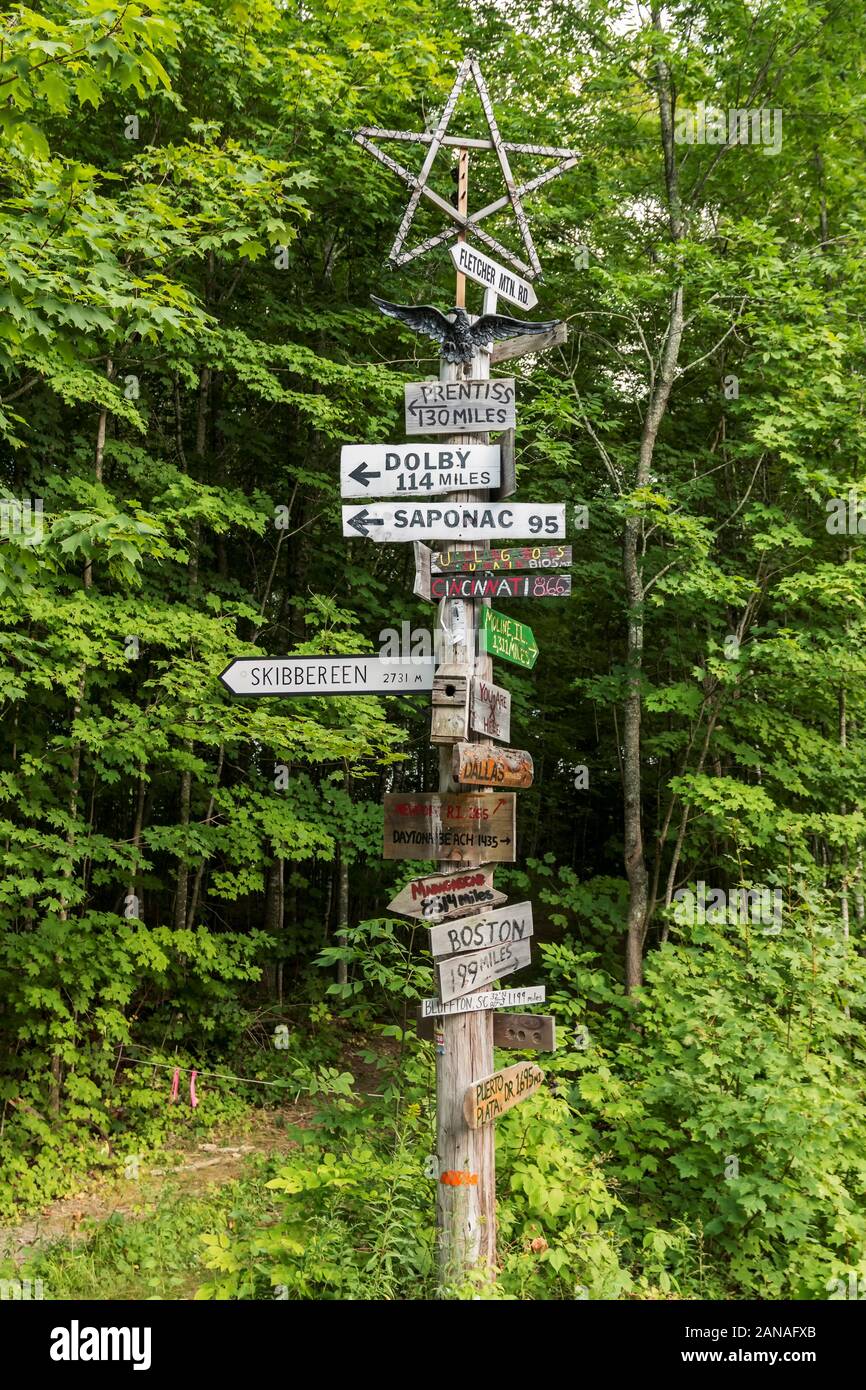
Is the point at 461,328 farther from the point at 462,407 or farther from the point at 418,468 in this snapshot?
the point at 418,468

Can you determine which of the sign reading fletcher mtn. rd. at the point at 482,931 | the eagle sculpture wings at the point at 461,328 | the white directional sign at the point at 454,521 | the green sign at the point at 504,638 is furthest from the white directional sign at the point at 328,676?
the eagle sculpture wings at the point at 461,328

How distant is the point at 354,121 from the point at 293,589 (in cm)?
435

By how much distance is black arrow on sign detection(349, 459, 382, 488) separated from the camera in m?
4.17

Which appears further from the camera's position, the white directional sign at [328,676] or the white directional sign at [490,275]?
the white directional sign at [490,275]

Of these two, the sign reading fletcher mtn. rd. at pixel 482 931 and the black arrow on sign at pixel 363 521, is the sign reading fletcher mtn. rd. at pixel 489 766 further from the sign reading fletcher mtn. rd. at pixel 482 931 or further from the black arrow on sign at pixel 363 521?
the black arrow on sign at pixel 363 521

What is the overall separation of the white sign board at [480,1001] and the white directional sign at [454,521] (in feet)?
6.34

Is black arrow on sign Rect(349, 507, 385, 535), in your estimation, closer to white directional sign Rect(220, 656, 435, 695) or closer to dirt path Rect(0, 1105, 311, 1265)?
white directional sign Rect(220, 656, 435, 695)

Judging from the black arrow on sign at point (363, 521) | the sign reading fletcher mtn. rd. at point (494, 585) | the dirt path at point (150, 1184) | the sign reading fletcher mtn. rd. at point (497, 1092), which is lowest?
the dirt path at point (150, 1184)

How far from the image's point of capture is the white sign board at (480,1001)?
4.07m

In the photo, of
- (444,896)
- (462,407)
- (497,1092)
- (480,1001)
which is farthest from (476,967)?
(462,407)

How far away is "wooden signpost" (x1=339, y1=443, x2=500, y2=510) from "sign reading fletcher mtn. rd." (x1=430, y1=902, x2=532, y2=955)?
1827mm

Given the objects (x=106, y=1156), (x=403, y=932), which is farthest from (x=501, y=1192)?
(x=403, y=932)

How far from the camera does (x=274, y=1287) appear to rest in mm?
4238

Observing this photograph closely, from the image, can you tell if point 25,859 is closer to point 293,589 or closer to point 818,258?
point 293,589
